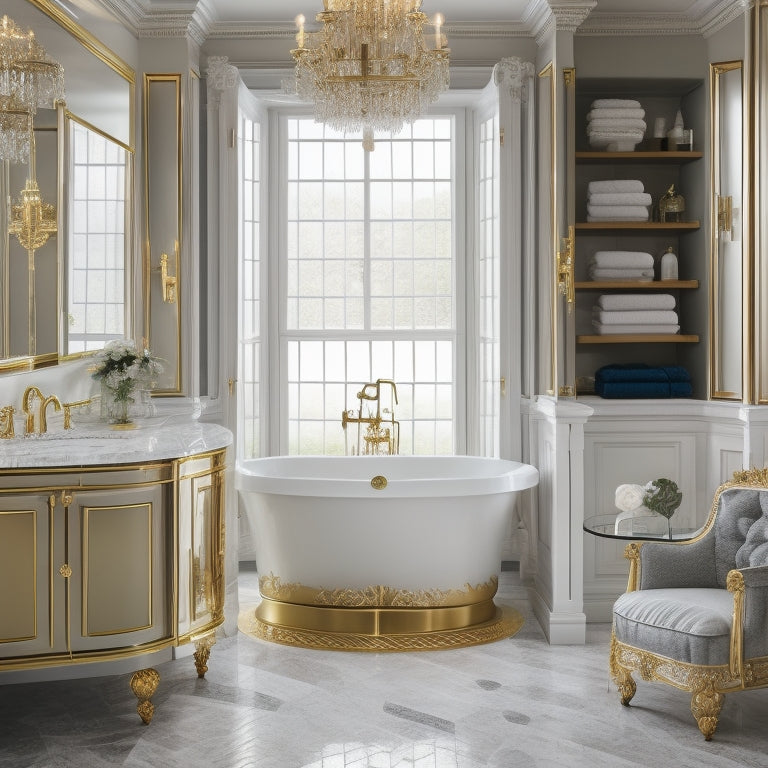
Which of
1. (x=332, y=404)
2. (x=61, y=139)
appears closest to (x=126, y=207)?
(x=61, y=139)

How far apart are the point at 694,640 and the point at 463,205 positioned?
2956 millimetres

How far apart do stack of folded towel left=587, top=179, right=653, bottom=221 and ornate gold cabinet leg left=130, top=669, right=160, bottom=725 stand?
2.95 meters

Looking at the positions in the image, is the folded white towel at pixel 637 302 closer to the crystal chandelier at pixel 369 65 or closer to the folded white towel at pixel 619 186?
the folded white towel at pixel 619 186

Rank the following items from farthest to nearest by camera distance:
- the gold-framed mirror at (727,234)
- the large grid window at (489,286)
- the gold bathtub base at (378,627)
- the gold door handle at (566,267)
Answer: the large grid window at (489,286), the gold door handle at (566,267), the gold-framed mirror at (727,234), the gold bathtub base at (378,627)

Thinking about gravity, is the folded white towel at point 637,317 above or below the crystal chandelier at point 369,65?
below

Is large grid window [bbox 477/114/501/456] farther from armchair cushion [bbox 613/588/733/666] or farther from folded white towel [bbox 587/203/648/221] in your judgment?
armchair cushion [bbox 613/588/733/666]

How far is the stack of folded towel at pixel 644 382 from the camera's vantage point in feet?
14.7

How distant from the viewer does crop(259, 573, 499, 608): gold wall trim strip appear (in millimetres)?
4062

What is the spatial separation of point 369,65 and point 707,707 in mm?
2425

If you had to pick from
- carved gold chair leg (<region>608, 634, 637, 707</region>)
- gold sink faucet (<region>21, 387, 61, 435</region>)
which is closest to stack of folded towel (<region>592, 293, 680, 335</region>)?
carved gold chair leg (<region>608, 634, 637, 707</region>)

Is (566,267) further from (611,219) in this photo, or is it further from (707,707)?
(707,707)

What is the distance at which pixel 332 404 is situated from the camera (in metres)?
5.37

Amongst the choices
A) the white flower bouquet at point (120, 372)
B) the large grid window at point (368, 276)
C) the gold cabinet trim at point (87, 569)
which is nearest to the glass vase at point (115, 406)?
the white flower bouquet at point (120, 372)

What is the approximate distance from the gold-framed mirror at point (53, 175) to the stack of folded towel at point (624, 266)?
92.6 inches
